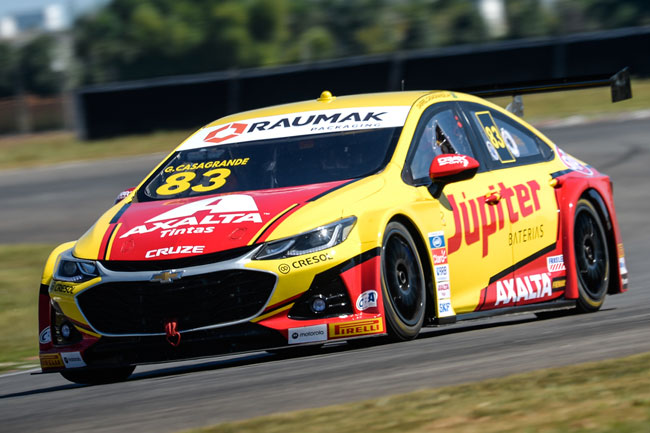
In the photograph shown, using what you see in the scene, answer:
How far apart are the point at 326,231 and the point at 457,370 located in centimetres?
120

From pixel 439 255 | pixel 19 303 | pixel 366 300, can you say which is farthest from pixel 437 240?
pixel 19 303

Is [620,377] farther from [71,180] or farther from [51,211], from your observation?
[71,180]

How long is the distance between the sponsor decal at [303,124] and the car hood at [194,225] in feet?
2.31

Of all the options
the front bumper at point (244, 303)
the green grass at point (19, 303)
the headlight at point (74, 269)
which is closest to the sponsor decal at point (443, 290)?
the front bumper at point (244, 303)

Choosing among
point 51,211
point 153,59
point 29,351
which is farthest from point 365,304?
point 153,59

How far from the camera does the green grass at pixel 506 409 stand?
13.5ft

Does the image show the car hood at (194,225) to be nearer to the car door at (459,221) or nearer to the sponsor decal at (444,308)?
the car door at (459,221)

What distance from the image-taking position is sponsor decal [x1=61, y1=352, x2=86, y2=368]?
6648 millimetres

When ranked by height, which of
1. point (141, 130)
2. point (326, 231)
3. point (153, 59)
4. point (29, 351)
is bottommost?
point (29, 351)

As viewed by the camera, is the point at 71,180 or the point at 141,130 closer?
the point at 71,180

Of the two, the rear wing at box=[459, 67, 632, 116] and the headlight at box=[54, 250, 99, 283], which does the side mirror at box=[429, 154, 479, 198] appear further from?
the rear wing at box=[459, 67, 632, 116]

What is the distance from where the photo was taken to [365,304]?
6.38 metres

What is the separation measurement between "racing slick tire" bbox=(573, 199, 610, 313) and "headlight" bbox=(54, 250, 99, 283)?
10.8ft

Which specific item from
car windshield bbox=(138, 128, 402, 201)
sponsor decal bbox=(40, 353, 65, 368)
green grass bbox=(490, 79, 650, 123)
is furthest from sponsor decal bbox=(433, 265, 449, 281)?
green grass bbox=(490, 79, 650, 123)
